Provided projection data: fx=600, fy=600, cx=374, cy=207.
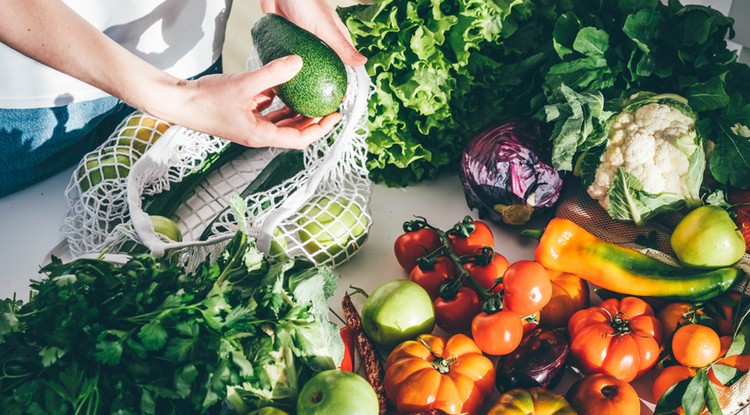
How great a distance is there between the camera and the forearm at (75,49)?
2.91ft

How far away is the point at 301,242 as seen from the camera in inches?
47.7

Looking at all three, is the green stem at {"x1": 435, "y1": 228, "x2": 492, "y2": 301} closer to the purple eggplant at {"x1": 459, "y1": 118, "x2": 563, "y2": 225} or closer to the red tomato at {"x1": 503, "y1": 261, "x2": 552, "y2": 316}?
the red tomato at {"x1": 503, "y1": 261, "x2": 552, "y2": 316}

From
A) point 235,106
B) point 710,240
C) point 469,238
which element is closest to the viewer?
point 235,106

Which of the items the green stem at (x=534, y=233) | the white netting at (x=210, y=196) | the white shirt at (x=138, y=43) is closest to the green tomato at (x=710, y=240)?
the green stem at (x=534, y=233)

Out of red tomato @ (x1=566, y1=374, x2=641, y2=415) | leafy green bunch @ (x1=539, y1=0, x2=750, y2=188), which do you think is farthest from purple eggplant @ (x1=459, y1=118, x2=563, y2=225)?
red tomato @ (x1=566, y1=374, x2=641, y2=415)

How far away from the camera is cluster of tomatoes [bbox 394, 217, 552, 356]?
1064 millimetres

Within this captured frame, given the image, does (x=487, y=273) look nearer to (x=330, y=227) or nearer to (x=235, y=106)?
(x=330, y=227)

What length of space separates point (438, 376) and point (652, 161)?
64cm

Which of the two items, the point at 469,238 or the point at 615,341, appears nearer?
the point at 615,341

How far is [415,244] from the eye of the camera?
125cm

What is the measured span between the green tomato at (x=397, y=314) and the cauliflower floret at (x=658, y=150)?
19.0 inches

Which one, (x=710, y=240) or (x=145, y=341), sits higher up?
(x=145, y=341)

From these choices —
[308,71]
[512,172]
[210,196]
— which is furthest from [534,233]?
[210,196]

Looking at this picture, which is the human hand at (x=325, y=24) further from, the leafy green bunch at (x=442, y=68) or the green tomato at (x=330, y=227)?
the green tomato at (x=330, y=227)
